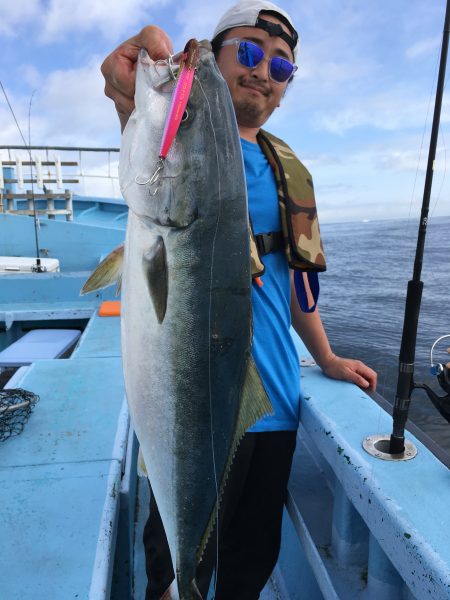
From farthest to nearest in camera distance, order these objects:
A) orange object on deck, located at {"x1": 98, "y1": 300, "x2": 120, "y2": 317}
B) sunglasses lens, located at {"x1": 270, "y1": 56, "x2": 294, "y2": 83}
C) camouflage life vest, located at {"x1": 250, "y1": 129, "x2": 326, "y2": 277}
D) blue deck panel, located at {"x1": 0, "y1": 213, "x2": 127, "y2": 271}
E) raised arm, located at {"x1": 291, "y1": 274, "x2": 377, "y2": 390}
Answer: blue deck panel, located at {"x1": 0, "y1": 213, "x2": 127, "y2": 271}, orange object on deck, located at {"x1": 98, "y1": 300, "x2": 120, "y2": 317}, raised arm, located at {"x1": 291, "y1": 274, "x2": 377, "y2": 390}, camouflage life vest, located at {"x1": 250, "y1": 129, "x2": 326, "y2": 277}, sunglasses lens, located at {"x1": 270, "y1": 56, "x2": 294, "y2": 83}

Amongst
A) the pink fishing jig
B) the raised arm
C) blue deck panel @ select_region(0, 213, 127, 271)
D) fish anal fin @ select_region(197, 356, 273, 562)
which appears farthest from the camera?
blue deck panel @ select_region(0, 213, 127, 271)

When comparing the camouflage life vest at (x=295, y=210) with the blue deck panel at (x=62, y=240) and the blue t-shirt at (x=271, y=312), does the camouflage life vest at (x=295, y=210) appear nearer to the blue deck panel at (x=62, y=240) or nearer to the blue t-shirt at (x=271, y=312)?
the blue t-shirt at (x=271, y=312)

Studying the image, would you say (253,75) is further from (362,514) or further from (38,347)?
(38,347)

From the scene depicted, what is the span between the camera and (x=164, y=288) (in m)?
1.28

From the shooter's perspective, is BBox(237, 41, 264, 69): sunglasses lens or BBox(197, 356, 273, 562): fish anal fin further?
BBox(237, 41, 264, 69): sunglasses lens

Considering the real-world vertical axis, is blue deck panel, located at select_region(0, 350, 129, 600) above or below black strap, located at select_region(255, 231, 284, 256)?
below

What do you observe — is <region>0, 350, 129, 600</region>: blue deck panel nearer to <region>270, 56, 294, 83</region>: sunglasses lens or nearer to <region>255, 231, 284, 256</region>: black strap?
<region>255, 231, 284, 256</region>: black strap

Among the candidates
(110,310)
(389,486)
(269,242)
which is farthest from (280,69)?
(110,310)

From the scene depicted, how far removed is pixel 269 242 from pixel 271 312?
29 centimetres

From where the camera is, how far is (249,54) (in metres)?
1.76

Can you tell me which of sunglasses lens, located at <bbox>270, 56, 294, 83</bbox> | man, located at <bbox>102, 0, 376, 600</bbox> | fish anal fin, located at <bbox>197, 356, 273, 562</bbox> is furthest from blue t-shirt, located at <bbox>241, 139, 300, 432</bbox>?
fish anal fin, located at <bbox>197, 356, 273, 562</bbox>

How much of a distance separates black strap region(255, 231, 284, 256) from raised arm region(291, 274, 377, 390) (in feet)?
1.28

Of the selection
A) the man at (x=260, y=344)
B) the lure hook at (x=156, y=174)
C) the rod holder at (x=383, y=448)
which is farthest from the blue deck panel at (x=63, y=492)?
the lure hook at (x=156, y=174)

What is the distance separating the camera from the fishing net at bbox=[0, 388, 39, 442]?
8.10ft
